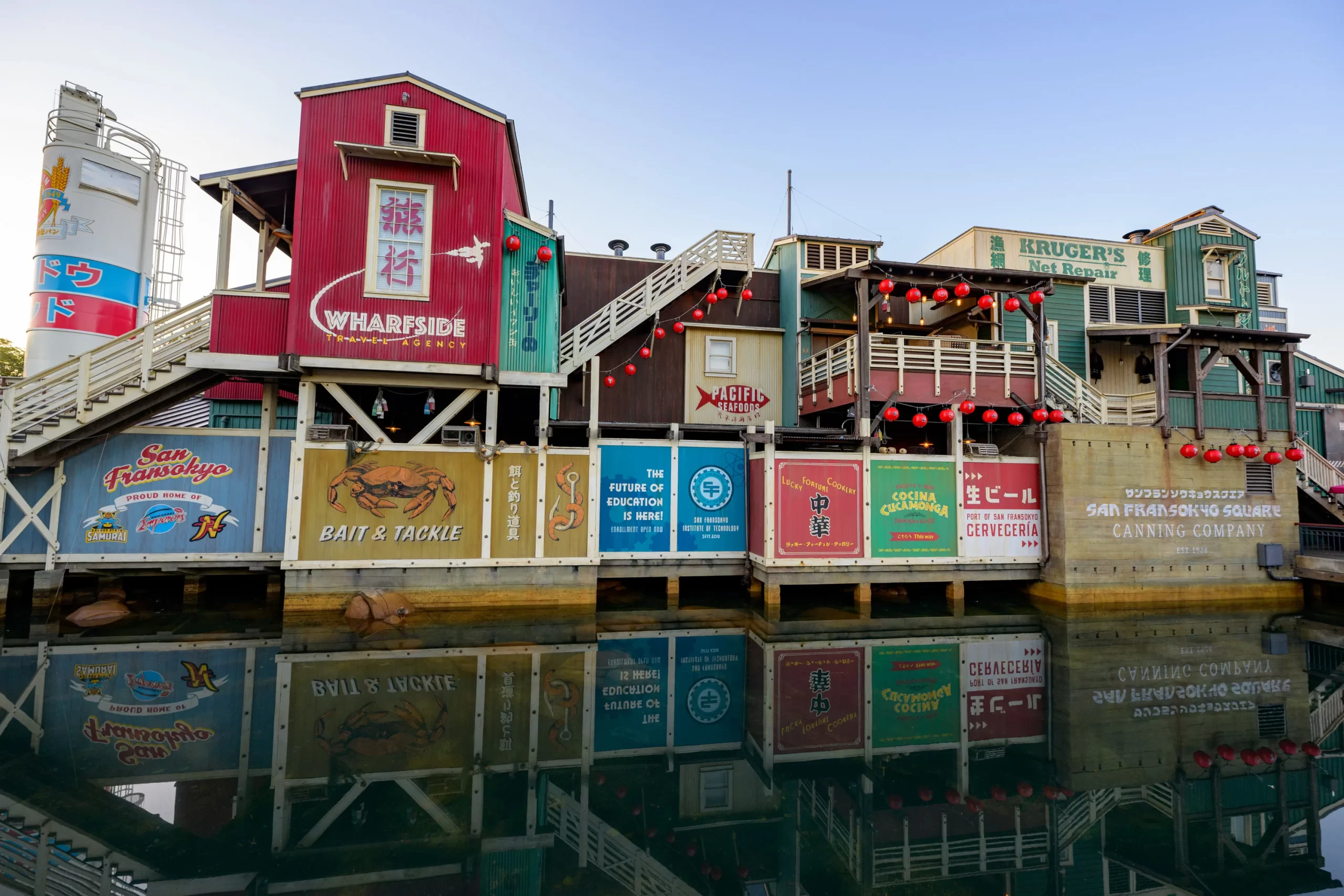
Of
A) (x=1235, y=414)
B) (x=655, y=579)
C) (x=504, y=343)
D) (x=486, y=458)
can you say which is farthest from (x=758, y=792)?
(x=1235, y=414)

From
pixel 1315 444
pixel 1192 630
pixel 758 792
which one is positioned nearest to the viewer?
pixel 758 792

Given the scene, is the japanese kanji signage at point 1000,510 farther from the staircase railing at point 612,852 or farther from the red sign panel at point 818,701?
the staircase railing at point 612,852

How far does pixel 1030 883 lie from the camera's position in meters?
5.23

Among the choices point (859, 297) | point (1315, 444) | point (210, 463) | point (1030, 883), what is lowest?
point (1030, 883)

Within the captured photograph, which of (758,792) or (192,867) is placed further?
(758,792)

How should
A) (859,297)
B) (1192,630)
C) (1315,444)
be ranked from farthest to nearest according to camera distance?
(1315,444) < (859,297) < (1192,630)

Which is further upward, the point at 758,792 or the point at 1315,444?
the point at 1315,444

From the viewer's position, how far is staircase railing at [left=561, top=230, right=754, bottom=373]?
16141 mm

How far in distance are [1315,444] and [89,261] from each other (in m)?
43.5

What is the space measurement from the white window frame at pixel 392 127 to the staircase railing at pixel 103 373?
499cm

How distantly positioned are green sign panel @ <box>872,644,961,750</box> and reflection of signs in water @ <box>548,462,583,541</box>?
658cm

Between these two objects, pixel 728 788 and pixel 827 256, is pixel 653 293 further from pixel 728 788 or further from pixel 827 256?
pixel 728 788

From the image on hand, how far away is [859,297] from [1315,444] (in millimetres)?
18695

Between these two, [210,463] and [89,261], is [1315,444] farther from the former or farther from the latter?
[89,261]
